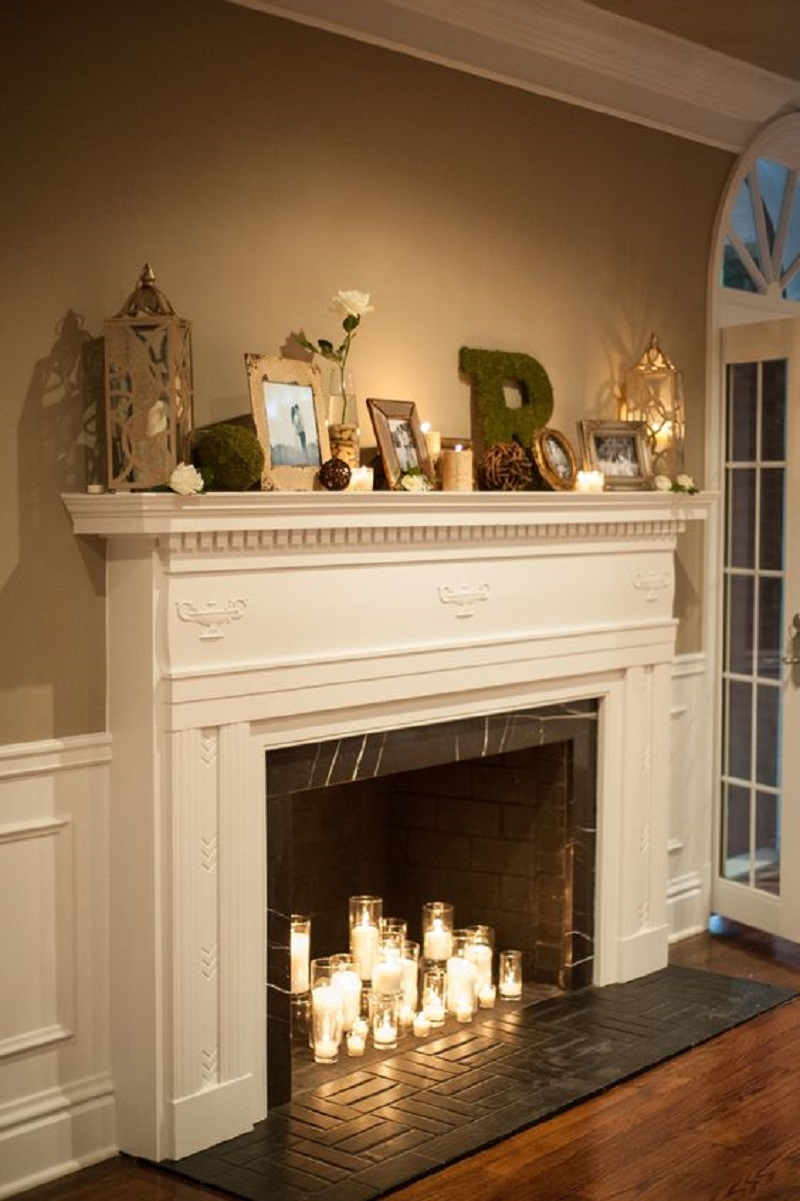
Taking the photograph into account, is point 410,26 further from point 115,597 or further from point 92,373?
point 115,597

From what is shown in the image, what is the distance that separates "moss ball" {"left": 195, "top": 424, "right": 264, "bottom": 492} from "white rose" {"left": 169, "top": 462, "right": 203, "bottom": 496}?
0.44 ft

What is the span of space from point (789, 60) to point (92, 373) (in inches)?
109

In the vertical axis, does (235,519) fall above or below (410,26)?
below

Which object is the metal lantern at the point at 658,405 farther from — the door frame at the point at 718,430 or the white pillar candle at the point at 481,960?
the white pillar candle at the point at 481,960

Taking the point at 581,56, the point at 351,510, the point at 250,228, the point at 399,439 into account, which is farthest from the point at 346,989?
the point at 581,56

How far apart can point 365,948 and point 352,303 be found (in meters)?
1.80

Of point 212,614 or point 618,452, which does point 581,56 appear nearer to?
point 618,452

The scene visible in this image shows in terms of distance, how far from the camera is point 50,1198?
331cm

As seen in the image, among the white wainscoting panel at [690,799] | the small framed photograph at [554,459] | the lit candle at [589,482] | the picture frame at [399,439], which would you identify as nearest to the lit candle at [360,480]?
the picture frame at [399,439]

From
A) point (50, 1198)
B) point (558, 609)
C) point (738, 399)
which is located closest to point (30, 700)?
point (50, 1198)

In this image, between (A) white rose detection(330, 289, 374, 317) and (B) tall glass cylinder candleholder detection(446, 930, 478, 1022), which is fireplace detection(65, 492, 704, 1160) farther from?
(B) tall glass cylinder candleholder detection(446, 930, 478, 1022)

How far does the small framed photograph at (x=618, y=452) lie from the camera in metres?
4.76

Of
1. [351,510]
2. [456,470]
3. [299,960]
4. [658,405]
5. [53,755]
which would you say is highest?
[658,405]

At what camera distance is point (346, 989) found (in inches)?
163
